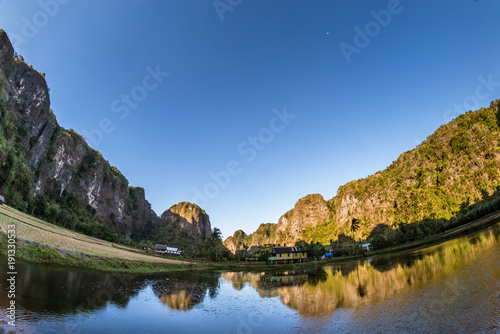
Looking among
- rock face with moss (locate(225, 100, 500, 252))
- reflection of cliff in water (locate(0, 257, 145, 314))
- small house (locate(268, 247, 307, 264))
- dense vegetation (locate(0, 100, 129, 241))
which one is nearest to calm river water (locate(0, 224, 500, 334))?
reflection of cliff in water (locate(0, 257, 145, 314))

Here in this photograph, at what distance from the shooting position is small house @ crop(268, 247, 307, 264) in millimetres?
84719

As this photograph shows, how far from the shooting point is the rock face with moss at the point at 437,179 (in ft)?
314

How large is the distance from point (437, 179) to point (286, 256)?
91273 mm

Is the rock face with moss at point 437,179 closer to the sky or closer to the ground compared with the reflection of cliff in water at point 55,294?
closer to the sky

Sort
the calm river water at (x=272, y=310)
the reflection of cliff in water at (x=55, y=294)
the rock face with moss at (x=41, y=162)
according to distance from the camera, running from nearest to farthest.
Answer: the calm river water at (x=272, y=310) → the reflection of cliff in water at (x=55, y=294) → the rock face with moss at (x=41, y=162)

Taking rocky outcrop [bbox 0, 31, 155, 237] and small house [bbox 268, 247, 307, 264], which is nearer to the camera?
small house [bbox 268, 247, 307, 264]

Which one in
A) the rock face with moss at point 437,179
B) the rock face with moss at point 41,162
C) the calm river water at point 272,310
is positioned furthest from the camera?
the rock face with moss at point 437,179

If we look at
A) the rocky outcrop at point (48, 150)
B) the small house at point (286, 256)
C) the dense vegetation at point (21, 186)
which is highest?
the rocky outcrop at point (48, 150)

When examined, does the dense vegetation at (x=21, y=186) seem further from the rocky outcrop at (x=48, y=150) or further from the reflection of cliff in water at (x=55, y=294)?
the reflection of cliff in water at (x=55, y=294)

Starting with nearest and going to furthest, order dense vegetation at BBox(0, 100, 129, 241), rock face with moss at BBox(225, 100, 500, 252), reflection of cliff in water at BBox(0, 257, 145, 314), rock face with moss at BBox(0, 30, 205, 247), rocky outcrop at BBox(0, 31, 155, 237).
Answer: reflection of cliff in water at BBox(0, 257, 145, 314)
dense vegetation at BBox(0, 100, 129, 241)
rock face with moss at BBox(0, 30, 205, 247)
rocky outcrop at BBox(0, 31, 155, 237)
rock face with moss at BBox(225, 100, 500, 252)

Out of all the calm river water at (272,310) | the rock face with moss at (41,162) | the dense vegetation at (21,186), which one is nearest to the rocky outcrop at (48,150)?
the rock face with moss at (41,162)

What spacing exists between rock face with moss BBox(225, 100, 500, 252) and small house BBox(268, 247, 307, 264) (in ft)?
192

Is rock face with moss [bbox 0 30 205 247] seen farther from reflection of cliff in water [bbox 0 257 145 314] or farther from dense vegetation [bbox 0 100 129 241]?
reflection of cliff in water [bbox 0 257 145 314]

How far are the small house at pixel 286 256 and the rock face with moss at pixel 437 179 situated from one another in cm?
5850
